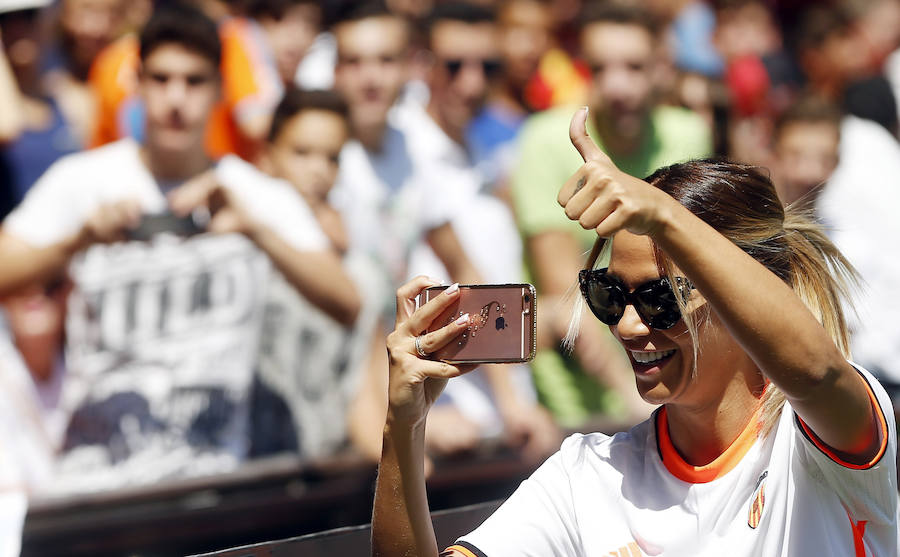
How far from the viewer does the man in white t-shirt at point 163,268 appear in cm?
387

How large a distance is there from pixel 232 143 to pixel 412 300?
2.63 metres

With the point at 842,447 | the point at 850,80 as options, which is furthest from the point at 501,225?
the point at 842,447

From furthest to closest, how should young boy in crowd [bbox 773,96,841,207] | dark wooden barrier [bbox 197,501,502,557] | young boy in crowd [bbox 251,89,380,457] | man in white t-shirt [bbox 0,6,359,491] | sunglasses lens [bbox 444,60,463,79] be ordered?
young boy in crowd [bbox 773,96,841,207], sunglasses lens [bbox 444,60,463,79], young boy in crowd [bbox 251,89,380,457], man in white t-shirt [bbox 0,6,359,491], dark wooden barrier [bbox 197,501,502,557]

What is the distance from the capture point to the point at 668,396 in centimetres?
196

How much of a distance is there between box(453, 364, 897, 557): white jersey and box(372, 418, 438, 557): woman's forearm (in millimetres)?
98

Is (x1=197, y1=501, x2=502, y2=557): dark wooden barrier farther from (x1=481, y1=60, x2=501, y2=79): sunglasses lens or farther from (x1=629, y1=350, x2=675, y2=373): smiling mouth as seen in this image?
(x1=481, y1=60, x2=501, y2=79): sunglasses lens

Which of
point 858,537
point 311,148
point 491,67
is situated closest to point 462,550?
point 858,537

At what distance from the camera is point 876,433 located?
1.69 m

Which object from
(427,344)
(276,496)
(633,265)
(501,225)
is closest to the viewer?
(427,344)

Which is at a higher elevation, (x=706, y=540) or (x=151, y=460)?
(x=706, y=540)

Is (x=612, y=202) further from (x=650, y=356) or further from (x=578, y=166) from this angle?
(x=578, y=166)

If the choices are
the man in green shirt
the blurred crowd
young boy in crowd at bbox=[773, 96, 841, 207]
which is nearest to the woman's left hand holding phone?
the blurred crowd

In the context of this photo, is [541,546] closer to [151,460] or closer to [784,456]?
[784,456]

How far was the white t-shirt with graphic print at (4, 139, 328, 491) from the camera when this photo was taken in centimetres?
387
